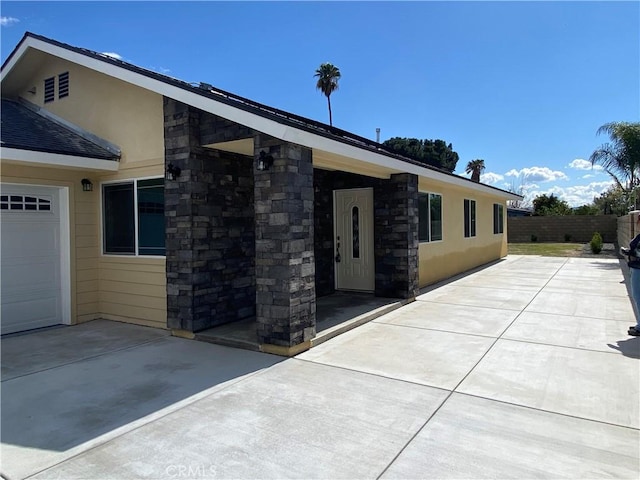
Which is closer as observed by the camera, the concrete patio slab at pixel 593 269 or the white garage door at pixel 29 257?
the white garage door at pixel 29 257

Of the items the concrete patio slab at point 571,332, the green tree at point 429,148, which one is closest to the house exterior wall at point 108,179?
the concrete patio slab at point 571,332

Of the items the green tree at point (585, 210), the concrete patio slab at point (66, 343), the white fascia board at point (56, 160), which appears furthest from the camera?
the green tree at point (585, 210)

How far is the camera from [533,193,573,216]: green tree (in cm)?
3647

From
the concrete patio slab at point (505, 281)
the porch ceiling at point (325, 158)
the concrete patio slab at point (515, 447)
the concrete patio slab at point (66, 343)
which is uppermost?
the porch ceiling at point (325, 158)

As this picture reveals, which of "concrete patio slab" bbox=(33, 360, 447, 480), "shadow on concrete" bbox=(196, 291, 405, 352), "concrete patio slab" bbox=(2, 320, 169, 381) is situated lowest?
"concrete patio slab" bbox=(33, 360, 447, 480)

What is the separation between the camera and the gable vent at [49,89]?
8328 mm

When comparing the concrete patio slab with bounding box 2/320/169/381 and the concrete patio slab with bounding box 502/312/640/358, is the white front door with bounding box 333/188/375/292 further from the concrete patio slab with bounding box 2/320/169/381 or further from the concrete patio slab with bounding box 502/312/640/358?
the concrete patio slab with bounding box 2/320/169/381


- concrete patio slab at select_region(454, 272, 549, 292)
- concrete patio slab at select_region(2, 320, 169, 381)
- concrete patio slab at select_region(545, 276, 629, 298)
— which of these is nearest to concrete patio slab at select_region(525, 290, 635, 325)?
concrete patio slab at select_region(545, 276, 629, 298)

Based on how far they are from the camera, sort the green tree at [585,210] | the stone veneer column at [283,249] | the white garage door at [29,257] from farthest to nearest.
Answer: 1. the green tree at [585,210]
2. the white garage door at [29,257]
3. the stone veneer column at [283,249]

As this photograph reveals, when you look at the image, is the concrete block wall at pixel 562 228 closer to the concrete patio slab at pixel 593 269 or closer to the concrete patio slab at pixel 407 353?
the concrete patio slab at pixel 593 269

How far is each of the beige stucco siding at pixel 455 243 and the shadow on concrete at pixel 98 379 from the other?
Answer: 20.7 ft

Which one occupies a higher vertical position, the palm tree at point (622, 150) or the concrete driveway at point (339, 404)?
the palm tree at point (622, 150)

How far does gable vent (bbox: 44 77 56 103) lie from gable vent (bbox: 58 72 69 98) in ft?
0.70

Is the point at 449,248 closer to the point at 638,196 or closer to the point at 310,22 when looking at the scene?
the point at 310,22
